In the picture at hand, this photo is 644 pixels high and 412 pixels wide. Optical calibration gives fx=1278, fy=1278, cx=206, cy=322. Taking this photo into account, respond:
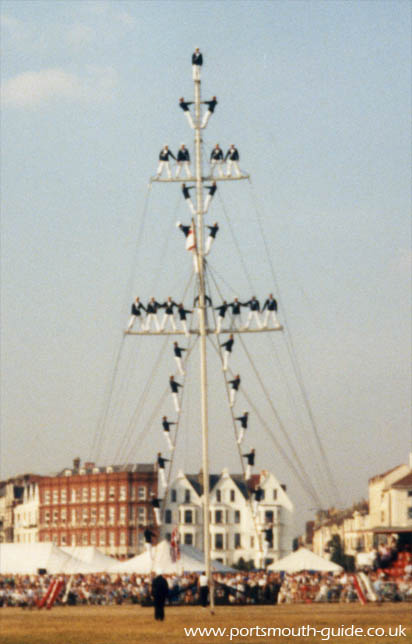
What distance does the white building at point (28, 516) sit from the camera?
151125 mm

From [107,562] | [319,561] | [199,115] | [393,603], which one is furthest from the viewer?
[107,562]

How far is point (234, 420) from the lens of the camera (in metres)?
50.3

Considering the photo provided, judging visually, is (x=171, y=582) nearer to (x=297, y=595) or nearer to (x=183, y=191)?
(x=297, y=595)

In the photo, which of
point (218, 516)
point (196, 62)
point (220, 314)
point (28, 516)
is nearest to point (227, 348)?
point (220, 314)

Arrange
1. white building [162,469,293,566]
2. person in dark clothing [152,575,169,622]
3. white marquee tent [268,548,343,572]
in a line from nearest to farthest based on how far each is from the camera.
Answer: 1. person in dark clothing [152,575,169,622]
2. white marquee tent [268,548,343,572]
3. white building [162,469,293,566]

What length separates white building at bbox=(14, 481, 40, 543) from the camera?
151 m

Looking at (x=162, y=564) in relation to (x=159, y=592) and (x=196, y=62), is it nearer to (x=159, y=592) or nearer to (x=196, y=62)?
(x=196, y=62)

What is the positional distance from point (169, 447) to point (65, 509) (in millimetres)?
94073

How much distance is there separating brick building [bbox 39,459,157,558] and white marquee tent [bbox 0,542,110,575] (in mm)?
71479

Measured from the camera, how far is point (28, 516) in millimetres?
156250

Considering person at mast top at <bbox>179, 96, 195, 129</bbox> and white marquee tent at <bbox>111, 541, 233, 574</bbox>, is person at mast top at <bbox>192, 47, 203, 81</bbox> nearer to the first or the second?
person at mast top at <bbox>179, 96, 195, 129</bbox>

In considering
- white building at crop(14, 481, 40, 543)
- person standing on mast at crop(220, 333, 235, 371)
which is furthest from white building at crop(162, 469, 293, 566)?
person standing on mast at crop(220, 333, 235, 371)

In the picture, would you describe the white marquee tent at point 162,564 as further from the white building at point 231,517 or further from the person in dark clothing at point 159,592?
the white building at point 231,517

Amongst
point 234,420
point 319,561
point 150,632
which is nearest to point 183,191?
point 234,420
